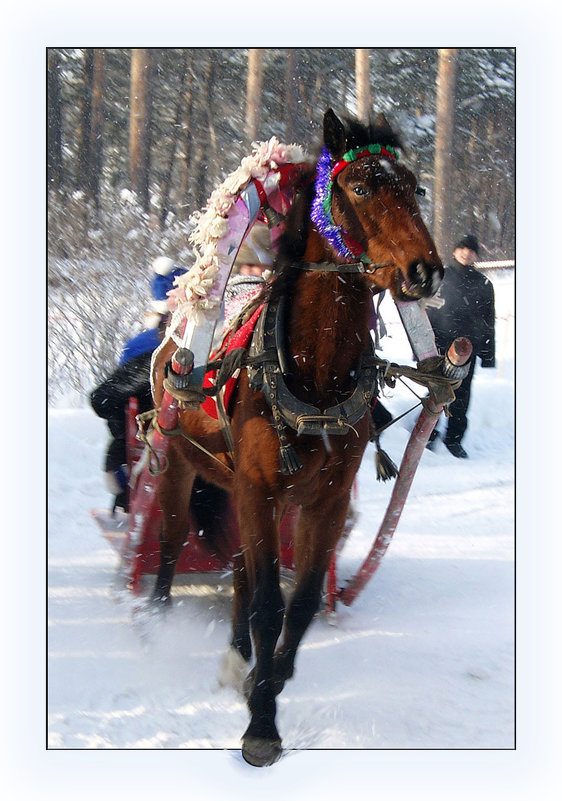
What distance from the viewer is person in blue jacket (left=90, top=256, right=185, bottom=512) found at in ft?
15.7

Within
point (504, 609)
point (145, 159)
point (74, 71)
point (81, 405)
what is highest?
point (74, 71)

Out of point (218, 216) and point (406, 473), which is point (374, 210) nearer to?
point (218, 216)

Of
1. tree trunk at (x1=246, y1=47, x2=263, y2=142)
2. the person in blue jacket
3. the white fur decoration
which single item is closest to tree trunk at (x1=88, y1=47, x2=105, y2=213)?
tree trunk at (x1=246, y1=47, x2=263, y2=142)

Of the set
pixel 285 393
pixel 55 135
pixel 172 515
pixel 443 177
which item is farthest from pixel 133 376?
pixel 443 177

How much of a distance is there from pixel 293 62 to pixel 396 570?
4414mm

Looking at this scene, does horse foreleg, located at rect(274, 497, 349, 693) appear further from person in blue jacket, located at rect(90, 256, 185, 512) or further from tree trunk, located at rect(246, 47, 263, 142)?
tree trunk, located at rect(246, 47, 263, 142)

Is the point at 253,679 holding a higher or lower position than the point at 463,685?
higher

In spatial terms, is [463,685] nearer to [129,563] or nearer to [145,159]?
[129,563]

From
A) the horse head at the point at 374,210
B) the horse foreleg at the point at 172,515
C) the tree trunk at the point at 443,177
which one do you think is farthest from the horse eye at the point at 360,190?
the tree trunk at the point at 443,177

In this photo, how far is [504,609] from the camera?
15.7 feet

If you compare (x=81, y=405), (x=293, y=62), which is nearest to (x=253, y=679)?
(x=81, y=405)

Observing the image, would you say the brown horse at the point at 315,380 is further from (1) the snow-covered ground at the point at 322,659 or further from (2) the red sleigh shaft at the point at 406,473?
(1) the snow-covered ground at the point at 322,659

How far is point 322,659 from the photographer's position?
4.24m

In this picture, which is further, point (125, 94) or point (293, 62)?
point (125, 94)
